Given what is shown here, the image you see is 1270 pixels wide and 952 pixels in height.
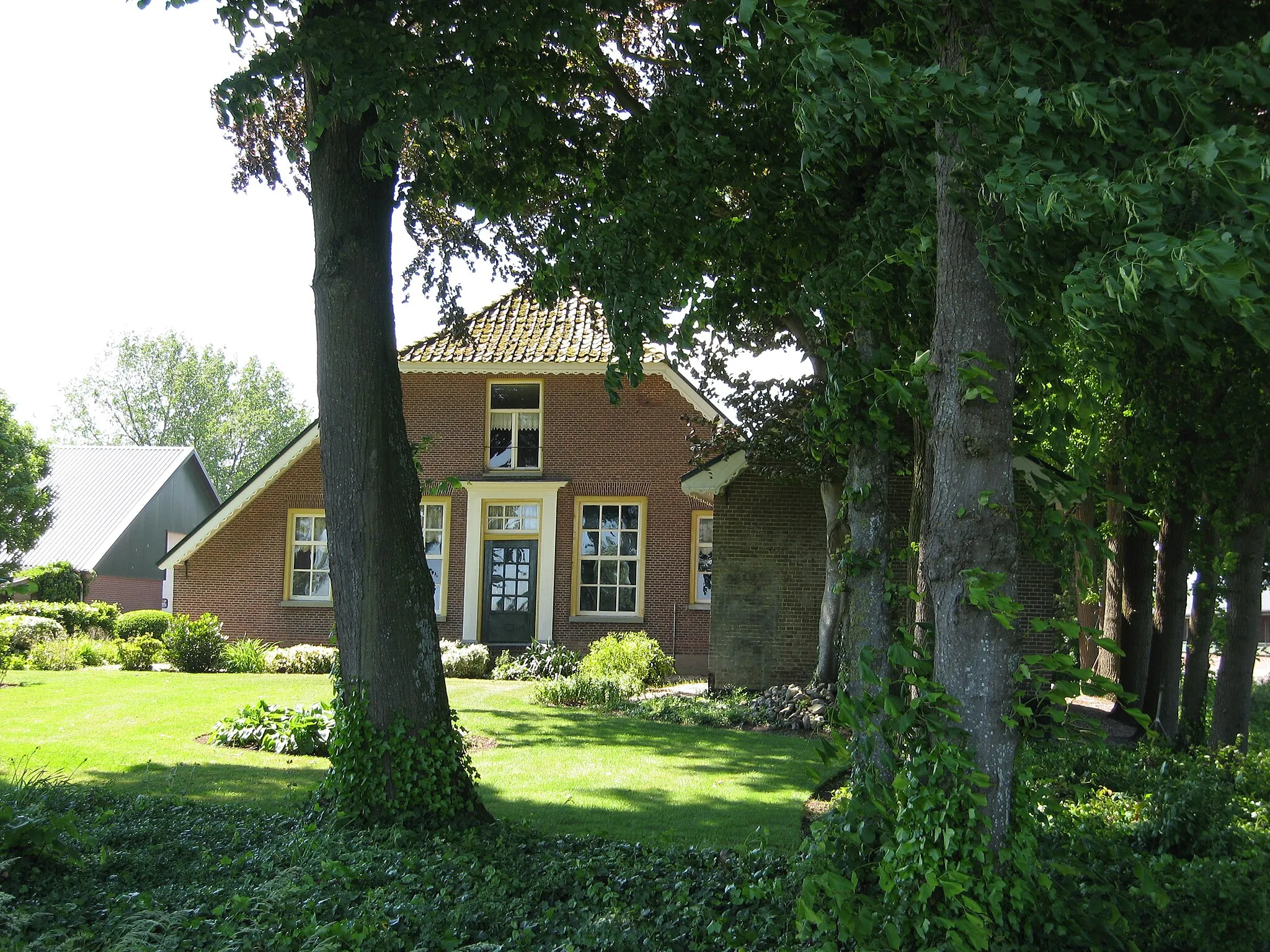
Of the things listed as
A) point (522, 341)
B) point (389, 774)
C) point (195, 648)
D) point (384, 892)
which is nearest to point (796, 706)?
point (389, 774)

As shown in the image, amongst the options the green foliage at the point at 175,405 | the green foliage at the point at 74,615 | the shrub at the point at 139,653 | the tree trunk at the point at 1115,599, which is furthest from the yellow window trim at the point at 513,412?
the green foliage at the point at 175,405

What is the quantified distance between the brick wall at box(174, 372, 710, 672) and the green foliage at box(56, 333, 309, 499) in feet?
116

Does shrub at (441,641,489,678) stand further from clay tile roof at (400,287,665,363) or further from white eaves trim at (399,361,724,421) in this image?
clay tile roof at (400,287,665,363)

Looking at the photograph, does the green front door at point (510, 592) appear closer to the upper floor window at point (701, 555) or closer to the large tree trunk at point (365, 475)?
the upper floor window at point (701, 555)

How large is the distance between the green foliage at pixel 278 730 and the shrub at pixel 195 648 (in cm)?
792

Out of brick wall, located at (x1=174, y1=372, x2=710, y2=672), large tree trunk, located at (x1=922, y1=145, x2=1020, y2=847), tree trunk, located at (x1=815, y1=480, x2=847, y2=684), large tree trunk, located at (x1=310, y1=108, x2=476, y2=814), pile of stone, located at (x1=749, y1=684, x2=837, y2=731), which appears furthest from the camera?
brick wall, located at (x1=174, y1=372, x2=710, y2=672)

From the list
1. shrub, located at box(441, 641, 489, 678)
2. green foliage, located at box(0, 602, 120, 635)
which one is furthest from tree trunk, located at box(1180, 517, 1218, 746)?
green foliage, located at box(0, 602, 120, 635)

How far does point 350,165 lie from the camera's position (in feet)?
23.7

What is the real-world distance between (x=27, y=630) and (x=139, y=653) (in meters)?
2.28

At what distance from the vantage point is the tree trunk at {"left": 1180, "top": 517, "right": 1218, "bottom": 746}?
11.0m

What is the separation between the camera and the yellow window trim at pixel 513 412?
2172 centimetres

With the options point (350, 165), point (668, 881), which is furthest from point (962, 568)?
point (350, 165)

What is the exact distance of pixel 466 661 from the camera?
62.8ft

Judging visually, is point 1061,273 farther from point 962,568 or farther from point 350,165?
point 350,165
